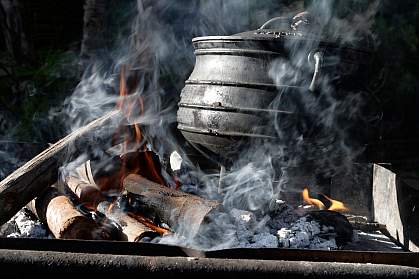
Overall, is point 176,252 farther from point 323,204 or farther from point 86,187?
point 323,204

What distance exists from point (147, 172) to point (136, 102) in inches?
27.7

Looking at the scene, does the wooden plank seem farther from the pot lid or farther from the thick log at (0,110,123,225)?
the thick log at (0,110,123,225)

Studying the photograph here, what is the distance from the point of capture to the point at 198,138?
2.97m

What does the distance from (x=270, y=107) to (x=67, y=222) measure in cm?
113

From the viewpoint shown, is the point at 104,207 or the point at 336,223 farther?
the point at 104,207

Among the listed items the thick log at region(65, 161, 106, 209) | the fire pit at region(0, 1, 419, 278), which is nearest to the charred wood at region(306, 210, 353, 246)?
the fire pit at region(0, 1, 419, 278)

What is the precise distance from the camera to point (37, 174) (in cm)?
278

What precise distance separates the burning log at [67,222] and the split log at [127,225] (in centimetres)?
11

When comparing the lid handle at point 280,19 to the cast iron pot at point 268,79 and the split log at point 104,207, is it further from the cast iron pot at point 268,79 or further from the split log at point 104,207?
the split log at point 104,207

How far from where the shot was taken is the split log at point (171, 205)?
248cm

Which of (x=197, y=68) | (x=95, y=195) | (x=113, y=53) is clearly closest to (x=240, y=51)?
(x=197, y=68)

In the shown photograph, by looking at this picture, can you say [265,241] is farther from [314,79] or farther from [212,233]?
[314,79]

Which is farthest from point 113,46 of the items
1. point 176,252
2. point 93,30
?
point 176,252

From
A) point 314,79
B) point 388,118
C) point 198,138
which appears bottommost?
point 388,118
